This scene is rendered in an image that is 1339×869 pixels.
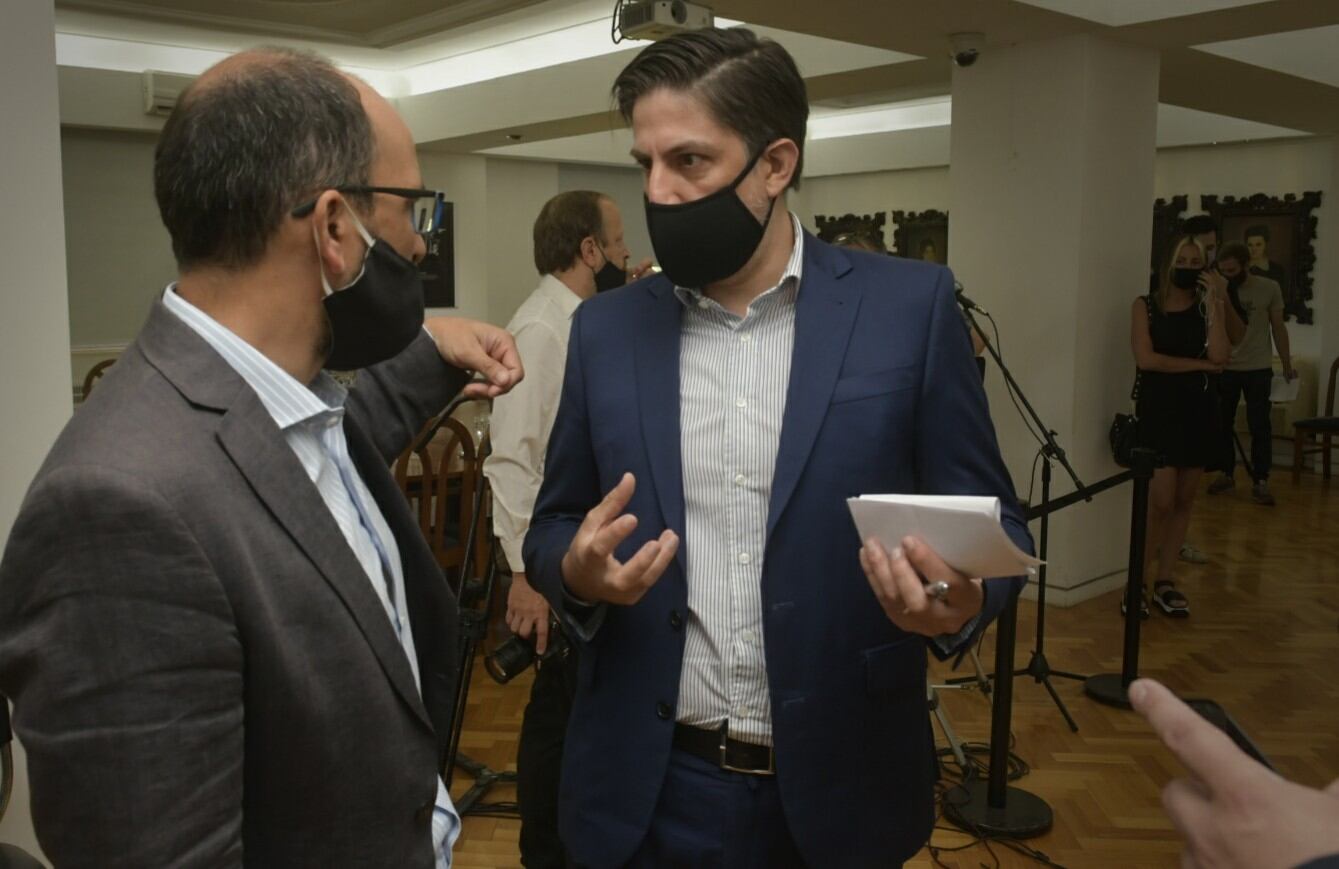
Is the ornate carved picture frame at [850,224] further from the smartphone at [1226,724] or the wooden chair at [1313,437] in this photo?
the smartphone at [1226,724]

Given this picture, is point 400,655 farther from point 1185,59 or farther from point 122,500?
point 1185,59

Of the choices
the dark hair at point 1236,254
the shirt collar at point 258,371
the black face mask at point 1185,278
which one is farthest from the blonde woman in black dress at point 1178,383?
the shirt collar at point 258,371

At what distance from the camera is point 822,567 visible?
1.50 meters

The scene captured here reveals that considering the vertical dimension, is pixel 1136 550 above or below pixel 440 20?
below

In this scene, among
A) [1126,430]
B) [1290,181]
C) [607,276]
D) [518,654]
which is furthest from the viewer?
[1290,181]

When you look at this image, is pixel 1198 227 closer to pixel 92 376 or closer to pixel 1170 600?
pixel 1170 600

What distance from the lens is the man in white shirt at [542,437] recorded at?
2742mm

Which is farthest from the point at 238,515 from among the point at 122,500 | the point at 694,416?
the point at 694,416

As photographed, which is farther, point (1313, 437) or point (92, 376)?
point (1313, 437)

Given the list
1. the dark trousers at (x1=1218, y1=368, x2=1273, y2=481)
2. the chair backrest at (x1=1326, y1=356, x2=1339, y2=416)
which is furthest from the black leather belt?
the chair backrest at (x1=1326, y1=356, x2=1339, y2=416)

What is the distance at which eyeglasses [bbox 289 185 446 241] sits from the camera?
1.13 meters

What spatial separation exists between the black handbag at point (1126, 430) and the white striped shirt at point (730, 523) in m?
3.55

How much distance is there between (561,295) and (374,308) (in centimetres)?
225

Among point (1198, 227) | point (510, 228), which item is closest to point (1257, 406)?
point (1198, 227)
